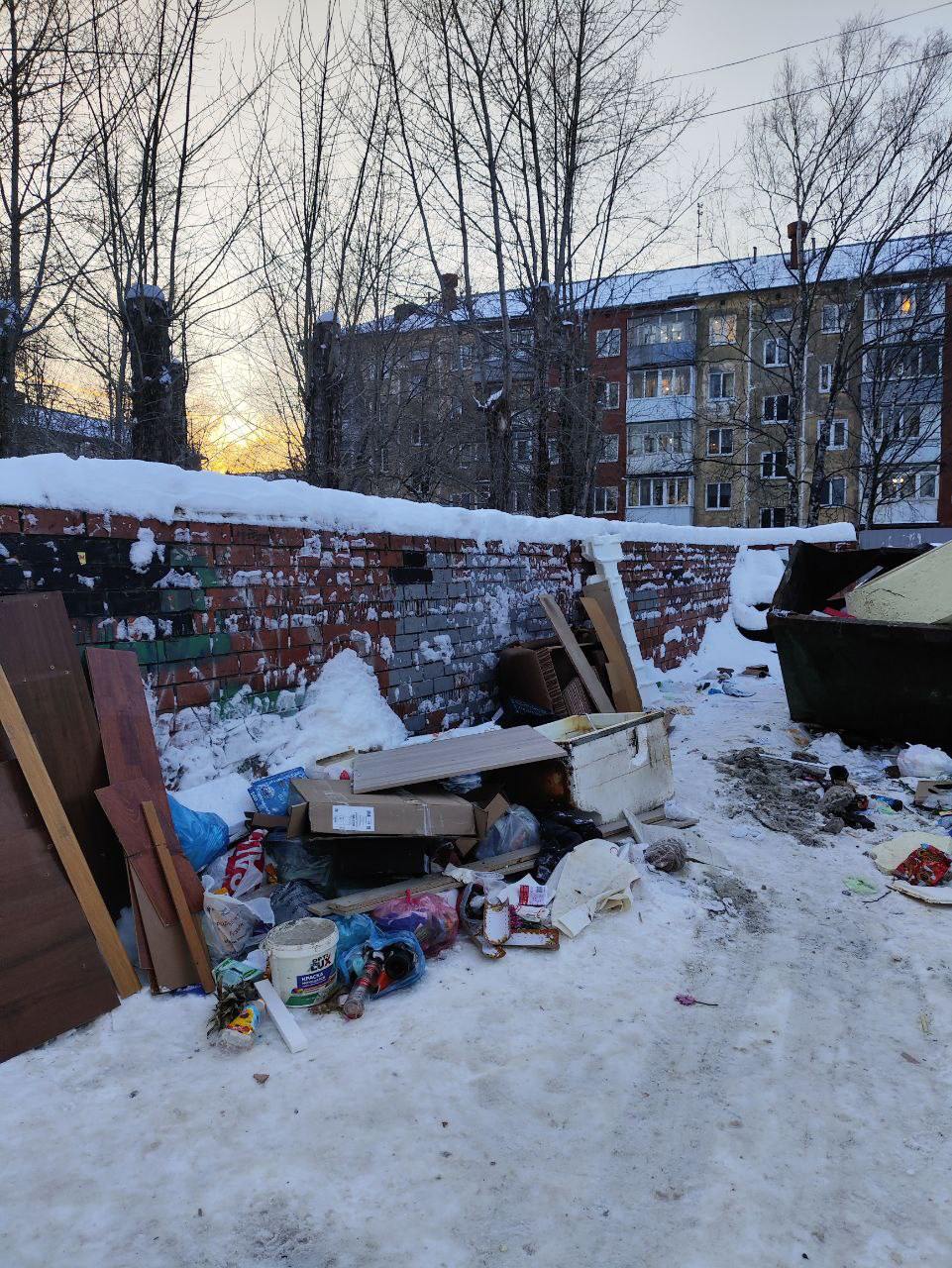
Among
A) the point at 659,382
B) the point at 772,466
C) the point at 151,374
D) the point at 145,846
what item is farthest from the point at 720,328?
the point at 145,846

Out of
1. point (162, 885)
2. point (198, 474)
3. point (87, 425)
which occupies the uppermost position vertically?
→ point (87, 425)

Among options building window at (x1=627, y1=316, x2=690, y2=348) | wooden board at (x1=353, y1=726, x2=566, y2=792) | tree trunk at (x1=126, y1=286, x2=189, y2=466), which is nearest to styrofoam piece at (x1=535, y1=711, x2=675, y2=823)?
wooden board at (x1=353, y1=726, x2=566, y2=792)

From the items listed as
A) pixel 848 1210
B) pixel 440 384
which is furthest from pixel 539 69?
pixel 848 1210

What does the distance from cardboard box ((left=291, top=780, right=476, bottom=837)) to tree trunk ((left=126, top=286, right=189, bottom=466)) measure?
4431mm

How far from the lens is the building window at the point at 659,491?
108ft

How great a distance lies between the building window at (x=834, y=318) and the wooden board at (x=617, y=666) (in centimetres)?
1691

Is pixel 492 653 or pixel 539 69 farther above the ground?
pixel 539 69

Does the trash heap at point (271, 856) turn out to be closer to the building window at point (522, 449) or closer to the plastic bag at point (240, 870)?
the plastic bag at point (240, 870)

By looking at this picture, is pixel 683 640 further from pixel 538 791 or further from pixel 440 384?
pixel 440 384

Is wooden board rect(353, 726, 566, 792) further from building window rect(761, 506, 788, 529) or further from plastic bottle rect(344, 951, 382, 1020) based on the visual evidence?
building window rect(761, 506, 788, 529)

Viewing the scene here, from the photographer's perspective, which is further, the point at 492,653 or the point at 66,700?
the point at 492,653

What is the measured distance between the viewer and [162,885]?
2.74 meters

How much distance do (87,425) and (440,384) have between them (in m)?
6.57

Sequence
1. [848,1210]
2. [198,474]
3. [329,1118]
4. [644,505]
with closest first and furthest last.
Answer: [848,1210], [329,1118], [198,474], [644,505]
